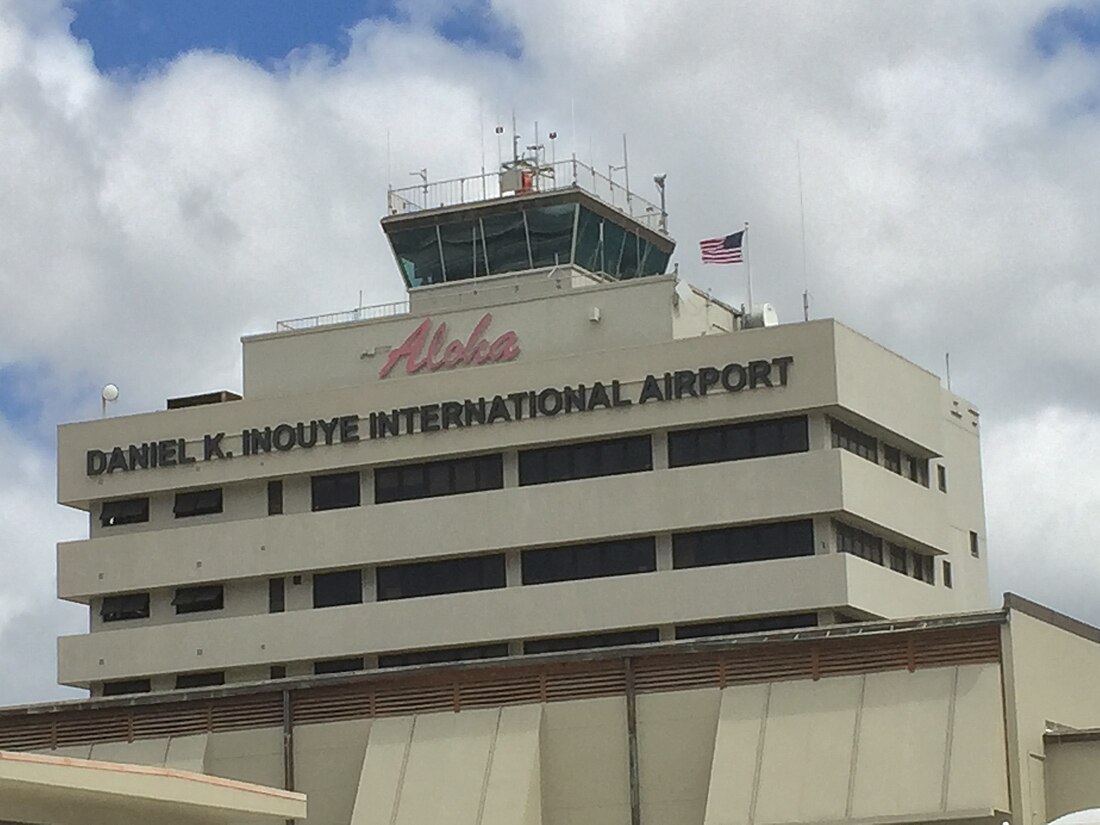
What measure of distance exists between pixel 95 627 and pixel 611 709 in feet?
155

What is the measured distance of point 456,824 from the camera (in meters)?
53.1

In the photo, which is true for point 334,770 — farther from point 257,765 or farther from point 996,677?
point 996,677

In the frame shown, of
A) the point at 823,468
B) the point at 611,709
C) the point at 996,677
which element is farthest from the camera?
the point at 823,468

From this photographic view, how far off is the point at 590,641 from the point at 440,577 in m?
6.31

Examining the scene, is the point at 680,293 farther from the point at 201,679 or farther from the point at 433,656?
the point at 201,679

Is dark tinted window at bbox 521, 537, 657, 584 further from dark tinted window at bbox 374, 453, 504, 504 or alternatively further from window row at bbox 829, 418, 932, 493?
window row at bbox 829, 418, 932, 493

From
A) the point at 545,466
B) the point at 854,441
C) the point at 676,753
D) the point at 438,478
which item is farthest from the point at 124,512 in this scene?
the point at 676,753

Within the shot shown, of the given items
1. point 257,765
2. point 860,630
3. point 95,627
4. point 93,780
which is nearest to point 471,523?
point 95,627

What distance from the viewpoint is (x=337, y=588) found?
9075cm

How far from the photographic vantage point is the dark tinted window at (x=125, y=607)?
94.5m

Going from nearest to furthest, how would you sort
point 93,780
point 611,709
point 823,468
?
point 93,780, point 611,709, point 823,468

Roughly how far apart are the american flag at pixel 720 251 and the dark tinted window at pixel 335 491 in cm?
1570

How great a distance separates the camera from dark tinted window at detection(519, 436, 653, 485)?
86438 mm

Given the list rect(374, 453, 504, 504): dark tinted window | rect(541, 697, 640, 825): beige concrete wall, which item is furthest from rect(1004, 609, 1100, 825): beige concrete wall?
rect(374, 453, 504, 504): dark tinted window
